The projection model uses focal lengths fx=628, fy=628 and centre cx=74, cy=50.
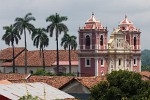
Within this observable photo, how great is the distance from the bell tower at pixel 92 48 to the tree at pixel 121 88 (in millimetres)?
46052

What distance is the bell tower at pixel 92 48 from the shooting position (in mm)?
78062

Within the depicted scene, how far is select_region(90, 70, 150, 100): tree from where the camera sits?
30.3 meters

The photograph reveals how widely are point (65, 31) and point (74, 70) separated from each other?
453 inches

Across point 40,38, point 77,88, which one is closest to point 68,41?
point 40,38

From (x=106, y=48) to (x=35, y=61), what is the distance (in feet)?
48.2

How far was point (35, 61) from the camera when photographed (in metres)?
90.2

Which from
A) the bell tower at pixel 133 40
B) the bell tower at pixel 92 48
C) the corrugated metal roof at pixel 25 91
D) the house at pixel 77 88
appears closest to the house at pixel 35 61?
the bell tower at pixel 92 48

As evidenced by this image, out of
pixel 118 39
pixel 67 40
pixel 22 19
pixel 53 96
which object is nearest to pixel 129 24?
pixel 118 39

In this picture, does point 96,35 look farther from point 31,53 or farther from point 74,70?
point 31,53

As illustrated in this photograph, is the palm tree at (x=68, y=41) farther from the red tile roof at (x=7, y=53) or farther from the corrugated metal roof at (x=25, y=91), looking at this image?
the corrugated metal roof at (x=25, y=91)

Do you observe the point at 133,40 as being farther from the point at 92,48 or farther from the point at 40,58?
the point at 40,58

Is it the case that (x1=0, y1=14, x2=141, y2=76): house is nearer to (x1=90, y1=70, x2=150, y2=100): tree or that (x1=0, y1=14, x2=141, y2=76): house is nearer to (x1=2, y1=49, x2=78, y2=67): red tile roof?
(x1=2, y1=49, x2=78, y2=67): red tile roof

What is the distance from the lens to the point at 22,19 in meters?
75.1

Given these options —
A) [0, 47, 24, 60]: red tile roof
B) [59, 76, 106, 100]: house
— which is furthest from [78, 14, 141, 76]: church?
[59, 76, 106, 100]: house
